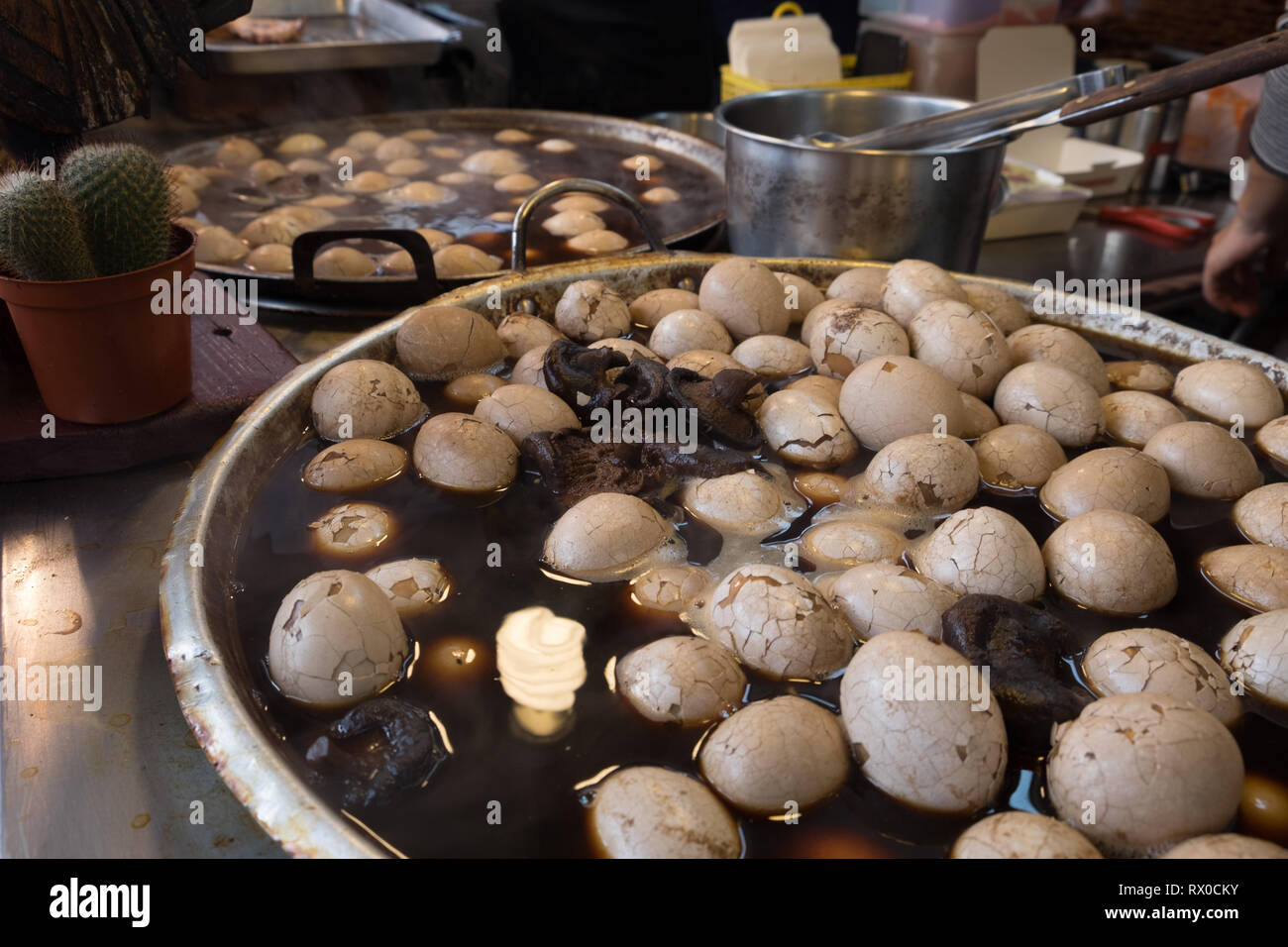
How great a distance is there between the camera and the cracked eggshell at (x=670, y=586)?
1216 millimetres

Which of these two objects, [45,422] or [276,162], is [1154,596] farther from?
[276,162]

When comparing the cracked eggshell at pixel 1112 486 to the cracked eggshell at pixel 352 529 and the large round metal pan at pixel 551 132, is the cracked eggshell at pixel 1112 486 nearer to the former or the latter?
the cracked eggshell at pixel 352 529

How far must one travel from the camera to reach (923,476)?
1408 mm

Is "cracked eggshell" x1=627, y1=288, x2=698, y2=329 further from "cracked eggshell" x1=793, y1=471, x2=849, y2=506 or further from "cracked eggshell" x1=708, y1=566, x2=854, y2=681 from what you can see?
"cracked eggshell" x1=708, y1=566, x2=854, y2=681

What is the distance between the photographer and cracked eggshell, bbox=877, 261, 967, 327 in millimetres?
1803

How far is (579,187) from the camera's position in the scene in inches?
75.5

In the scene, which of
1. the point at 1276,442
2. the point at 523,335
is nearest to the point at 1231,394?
the point at 1276,442

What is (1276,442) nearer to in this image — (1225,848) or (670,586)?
(1225,848)

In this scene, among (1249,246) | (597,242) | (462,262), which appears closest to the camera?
(462,262)

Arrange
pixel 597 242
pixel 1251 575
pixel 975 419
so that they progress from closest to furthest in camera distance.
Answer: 1. pixel 1251 575
2. pixel 975 419
3. pixel 597 242

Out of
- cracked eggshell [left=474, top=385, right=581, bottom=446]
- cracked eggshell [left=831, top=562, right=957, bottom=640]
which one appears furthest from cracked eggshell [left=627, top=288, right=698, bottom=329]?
cracked eggshell [left=831, top=562, right=957, bottom=640]

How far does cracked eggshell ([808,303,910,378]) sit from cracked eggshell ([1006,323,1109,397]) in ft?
0.79

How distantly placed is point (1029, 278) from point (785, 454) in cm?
→ 167

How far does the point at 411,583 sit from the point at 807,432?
690 millimetres
